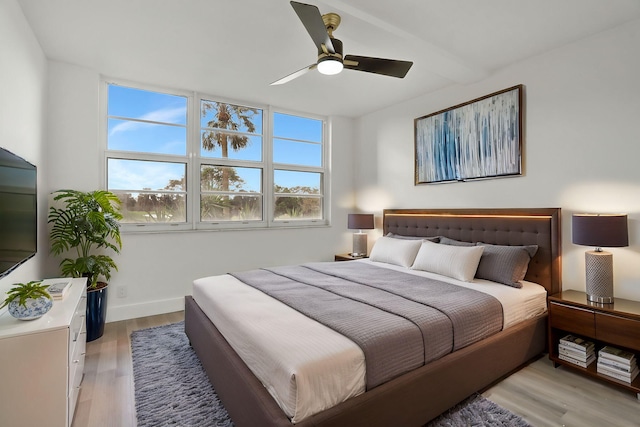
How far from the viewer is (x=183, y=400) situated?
210cm

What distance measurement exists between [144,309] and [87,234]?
113 centimetres

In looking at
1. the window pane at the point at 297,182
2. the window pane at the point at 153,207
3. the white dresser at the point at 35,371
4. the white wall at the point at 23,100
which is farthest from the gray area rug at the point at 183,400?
the window pane at the point at 297,182

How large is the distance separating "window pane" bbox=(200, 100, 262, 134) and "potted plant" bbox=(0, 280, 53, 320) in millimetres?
2859

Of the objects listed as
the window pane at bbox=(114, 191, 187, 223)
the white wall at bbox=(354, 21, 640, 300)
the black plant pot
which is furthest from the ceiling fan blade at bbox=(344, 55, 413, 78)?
the black plant pot

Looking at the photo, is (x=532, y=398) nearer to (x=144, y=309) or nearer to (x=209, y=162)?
(x=144, y=309)

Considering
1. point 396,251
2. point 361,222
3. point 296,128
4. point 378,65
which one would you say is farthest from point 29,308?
point 296,128

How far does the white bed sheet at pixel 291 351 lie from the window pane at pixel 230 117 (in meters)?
2.65

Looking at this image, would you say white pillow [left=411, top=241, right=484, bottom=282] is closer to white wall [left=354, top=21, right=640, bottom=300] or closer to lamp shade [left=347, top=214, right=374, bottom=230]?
white wall [left=354, top=21, right=640, bottom=300]

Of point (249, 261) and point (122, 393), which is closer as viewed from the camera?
point (122, 393)

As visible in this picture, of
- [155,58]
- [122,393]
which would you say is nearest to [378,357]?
[122,393]

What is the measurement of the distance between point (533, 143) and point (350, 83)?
6.68 feet

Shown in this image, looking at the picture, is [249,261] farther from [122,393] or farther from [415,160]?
[415,160]

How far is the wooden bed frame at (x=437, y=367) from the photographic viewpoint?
1.50m

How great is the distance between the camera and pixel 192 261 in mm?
3986
